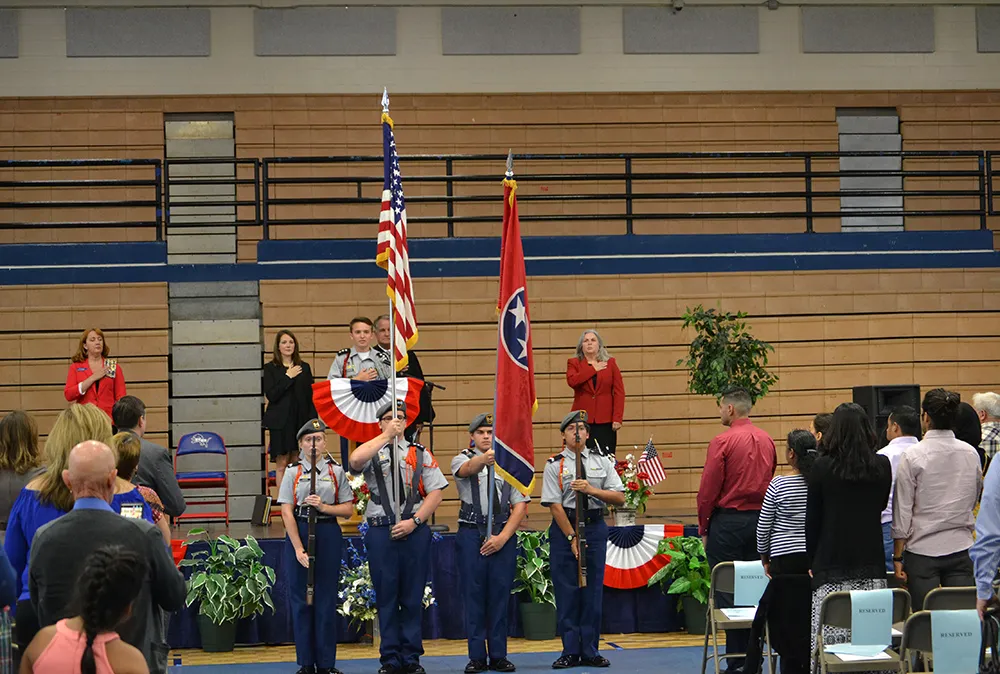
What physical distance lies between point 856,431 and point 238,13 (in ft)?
35.0

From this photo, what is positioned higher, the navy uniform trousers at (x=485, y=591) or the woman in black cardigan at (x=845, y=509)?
the woman in black cardigan at (x=845, y=509)

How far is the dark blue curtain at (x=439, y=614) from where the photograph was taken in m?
9.58

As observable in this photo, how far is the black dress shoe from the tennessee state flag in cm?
118

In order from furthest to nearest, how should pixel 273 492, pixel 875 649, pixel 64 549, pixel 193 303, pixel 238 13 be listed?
pixel 238 13
pixel 193 303
pixel 273 492
pixel 875 649
pixel 64 549

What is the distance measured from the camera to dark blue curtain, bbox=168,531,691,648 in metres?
9.58

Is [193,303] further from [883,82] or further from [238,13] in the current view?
[883,82]

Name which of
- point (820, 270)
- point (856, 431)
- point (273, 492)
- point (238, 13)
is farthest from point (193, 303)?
point (856, 431)

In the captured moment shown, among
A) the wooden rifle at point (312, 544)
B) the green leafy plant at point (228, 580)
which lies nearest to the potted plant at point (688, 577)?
the wooden rifle at point (312, 544)

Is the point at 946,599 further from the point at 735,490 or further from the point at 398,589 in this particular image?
the point at 398,589

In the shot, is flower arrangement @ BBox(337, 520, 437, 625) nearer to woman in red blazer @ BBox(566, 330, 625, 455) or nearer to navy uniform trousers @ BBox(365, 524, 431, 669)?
navy uniform trousers @ BBox(365, 524, 431, 669)

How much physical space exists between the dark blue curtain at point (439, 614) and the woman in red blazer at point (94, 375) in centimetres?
248

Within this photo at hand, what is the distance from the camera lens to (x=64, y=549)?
14.0ft

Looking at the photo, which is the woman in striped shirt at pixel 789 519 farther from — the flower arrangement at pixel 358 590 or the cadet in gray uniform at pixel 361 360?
the cadet in gray uniform at pixel 361 360

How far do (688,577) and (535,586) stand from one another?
122 cm
